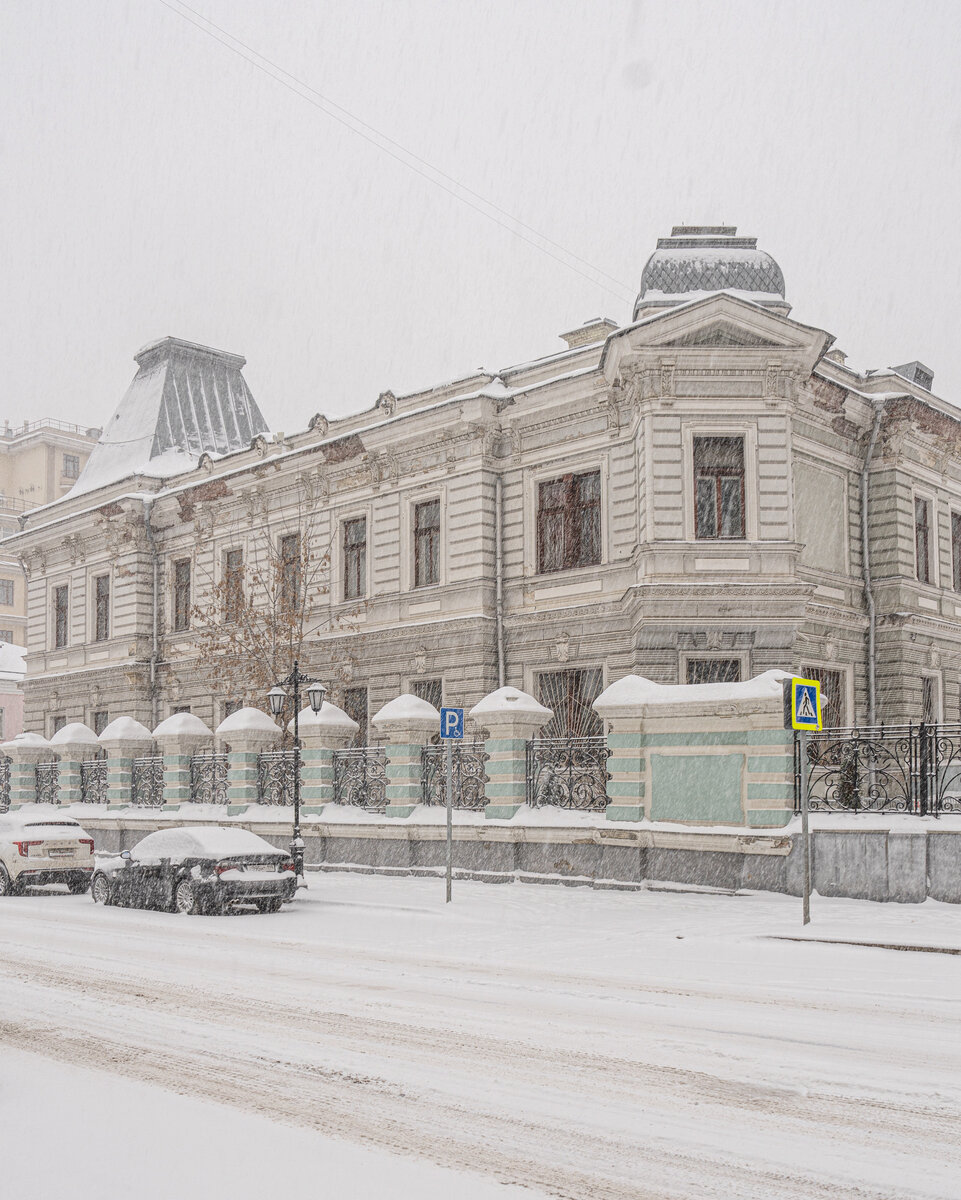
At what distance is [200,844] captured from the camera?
54.9 feet

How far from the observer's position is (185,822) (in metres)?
26.4

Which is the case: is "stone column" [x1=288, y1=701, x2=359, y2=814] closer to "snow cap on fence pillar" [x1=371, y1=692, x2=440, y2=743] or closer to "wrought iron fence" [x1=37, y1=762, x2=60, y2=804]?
"snow cap on fence pillar" [x1=371, y1=692, x2=440, y2=743]

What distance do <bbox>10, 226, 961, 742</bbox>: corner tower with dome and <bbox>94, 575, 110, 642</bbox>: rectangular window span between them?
4.87 m

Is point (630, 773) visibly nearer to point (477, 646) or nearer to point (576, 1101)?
point (477, 646)

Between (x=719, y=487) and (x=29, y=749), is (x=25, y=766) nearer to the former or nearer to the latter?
(x=29, y=749)

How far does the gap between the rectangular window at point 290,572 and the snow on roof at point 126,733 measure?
458cm

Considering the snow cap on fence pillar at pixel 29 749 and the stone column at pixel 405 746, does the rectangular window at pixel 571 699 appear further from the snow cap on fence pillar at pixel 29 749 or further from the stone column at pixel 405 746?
the snow cap on fence pillar at pixel 29 749

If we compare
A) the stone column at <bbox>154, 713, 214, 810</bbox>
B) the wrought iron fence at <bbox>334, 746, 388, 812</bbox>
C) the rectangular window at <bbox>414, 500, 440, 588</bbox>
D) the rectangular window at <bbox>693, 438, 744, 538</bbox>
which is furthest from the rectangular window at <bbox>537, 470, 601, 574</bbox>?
the stone column at <bbox>154, 713, 214, 810</bbox>

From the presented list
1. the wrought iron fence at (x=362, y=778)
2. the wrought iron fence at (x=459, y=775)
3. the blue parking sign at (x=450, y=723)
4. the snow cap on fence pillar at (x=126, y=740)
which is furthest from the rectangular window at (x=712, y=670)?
the snow cap on fence pillar at (x=126, y=740)

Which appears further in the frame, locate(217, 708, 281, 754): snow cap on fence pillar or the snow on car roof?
locate(217, 708, 281, 754): snow cap on fence pillar

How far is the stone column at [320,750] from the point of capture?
23125mm

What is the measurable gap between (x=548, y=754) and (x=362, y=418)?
13.5 m

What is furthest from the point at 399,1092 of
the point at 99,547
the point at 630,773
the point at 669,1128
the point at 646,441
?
the point at 99,547

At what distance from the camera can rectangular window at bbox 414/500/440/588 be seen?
1130 inches
